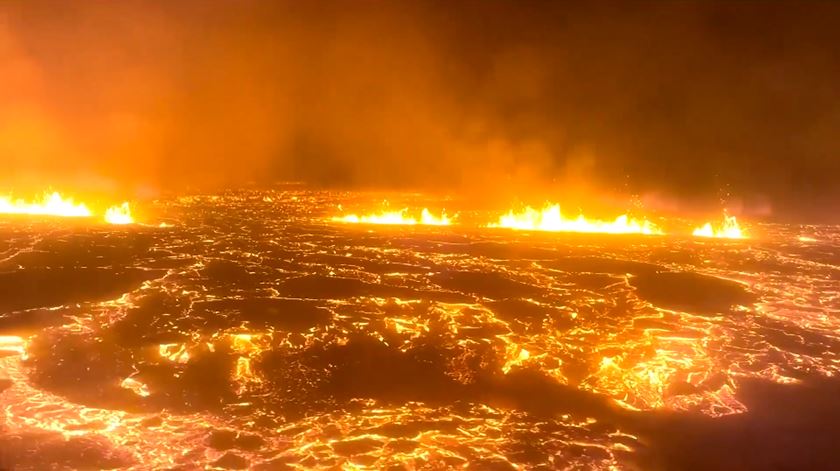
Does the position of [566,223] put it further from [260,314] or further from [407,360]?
[407,360]

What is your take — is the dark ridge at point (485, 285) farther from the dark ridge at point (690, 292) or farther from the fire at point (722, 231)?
the fire at point (722, 231)

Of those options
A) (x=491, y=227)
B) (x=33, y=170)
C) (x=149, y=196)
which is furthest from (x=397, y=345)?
(x=33, y=170)

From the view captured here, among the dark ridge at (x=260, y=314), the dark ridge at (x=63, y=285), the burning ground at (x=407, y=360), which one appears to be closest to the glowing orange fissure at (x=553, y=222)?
the burning ground at (x=407, y=360)

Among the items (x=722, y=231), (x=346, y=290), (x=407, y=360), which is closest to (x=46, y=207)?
(x=346, y=290)

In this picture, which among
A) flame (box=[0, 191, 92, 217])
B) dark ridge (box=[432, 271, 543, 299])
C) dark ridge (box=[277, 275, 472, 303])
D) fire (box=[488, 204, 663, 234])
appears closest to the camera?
dark ridge (box=[277, 275, 472, 303])

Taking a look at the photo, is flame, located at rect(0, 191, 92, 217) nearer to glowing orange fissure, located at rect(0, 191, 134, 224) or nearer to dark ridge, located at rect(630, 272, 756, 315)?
glowing orange fissure, located at rect(0, 191, 134, 224)

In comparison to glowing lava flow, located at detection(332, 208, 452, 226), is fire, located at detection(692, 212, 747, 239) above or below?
below

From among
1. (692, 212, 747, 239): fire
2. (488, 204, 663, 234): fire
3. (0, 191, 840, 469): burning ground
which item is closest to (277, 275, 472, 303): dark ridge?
(0, 191, 840, 469): burning ground

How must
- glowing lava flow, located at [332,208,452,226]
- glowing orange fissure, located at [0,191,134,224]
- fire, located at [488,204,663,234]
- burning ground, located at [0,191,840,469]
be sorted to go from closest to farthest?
burning ground, located at [0,191,840,469] < glowing orange fissure, located at [0,191,134,224] < fire, located at [488,204,663,234] < glowing lava flow, located at [332,208,452,226]
